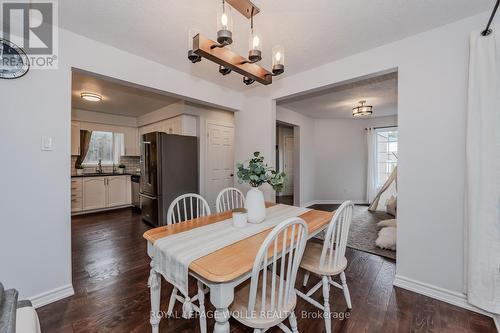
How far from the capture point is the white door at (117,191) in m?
4.91

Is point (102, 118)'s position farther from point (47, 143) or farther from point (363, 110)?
point (363, 110)

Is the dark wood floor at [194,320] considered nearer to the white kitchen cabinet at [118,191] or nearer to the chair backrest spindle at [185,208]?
the chair backrest spindle at [185,208]

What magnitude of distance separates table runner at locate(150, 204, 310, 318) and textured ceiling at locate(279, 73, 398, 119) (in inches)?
96.4

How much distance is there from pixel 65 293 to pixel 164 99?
3.21 metres

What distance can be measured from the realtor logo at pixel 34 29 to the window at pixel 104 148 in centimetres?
395

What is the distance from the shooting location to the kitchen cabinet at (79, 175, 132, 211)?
456 centimetres

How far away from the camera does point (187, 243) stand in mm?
1271

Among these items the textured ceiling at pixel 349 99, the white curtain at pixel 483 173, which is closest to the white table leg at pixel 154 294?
the white curtain at pixel 483 173

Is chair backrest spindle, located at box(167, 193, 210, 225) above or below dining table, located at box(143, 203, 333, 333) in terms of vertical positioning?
above

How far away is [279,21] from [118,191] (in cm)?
512

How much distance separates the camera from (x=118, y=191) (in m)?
5.05

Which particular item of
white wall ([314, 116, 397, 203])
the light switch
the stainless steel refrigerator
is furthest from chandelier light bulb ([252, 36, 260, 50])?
white wall ([314, 116, 397, 203])

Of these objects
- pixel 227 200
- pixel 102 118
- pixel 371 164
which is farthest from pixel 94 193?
pixel 371 164

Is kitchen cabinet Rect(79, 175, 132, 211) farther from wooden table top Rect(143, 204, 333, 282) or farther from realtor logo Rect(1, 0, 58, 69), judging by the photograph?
wooden table top Rect(143, 204, 333, 282)
